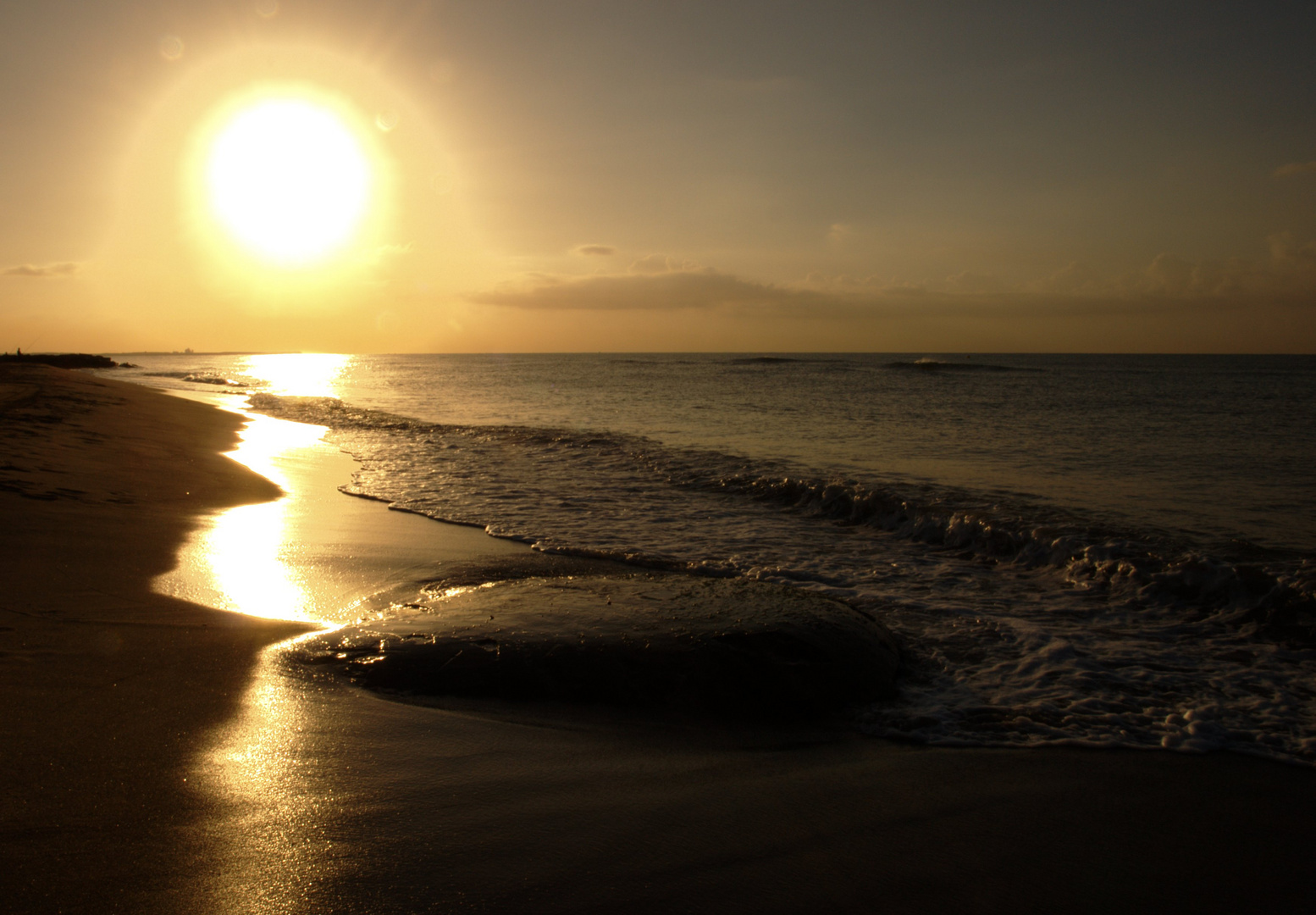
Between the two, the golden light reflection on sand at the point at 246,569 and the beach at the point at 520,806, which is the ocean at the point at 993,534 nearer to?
the beach at the point at 520,806

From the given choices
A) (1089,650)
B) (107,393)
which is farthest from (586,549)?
(107,393)

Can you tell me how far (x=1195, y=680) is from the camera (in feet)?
15.1

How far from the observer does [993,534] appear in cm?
798

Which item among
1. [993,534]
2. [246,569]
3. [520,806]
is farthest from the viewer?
[993,534]

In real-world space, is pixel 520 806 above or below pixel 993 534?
below

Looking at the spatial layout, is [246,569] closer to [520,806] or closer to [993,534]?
[520,806]

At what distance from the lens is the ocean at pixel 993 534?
4273 mm

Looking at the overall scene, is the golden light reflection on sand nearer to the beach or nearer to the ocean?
the beach

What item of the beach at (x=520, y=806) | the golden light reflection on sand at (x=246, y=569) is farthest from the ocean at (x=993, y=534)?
the golden light reflection on sand at (x=246, y=569)

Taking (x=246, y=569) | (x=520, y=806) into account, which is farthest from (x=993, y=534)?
(x=246, y=569)

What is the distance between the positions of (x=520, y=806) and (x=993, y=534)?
666 centimetres

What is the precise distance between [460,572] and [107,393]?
17.1 meters

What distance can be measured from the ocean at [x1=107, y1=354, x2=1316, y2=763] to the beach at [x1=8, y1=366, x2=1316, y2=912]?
0.61m

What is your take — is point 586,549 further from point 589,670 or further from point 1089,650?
Result: point 1089,650
